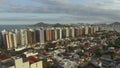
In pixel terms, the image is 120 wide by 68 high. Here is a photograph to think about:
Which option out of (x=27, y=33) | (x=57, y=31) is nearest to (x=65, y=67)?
(x=27, y=33)

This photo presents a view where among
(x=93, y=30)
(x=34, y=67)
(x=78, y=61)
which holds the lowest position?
(x=93, y=30)

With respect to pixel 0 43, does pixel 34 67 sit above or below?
above

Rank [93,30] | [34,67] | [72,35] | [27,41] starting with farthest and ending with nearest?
1. [93,30]
2. [72,35]
3. [27,41]
4. [34,67]

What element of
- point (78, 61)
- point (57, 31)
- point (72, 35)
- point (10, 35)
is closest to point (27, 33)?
point (10, 35)

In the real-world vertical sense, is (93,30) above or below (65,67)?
below

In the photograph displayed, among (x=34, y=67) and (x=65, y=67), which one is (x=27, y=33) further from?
(x=34, y=67)

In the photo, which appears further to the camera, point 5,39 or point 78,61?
point 5,39

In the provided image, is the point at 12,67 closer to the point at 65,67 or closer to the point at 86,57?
the point at 65,67

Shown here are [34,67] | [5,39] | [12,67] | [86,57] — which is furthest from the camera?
[5,39]

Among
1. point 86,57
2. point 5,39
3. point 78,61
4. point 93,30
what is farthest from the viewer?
point 93,30
